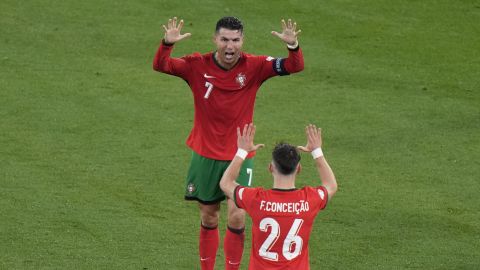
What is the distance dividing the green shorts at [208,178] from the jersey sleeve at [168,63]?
78 cm

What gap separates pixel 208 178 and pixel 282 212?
6.94ft

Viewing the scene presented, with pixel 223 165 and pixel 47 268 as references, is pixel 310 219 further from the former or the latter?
pixel 47 268

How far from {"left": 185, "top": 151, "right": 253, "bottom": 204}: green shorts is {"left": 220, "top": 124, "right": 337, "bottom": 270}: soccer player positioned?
1636 mm

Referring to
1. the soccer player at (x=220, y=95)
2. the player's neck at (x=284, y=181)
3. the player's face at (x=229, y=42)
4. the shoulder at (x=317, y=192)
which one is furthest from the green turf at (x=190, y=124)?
the player's neck at (x=284, y=181)

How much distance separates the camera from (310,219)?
820cm

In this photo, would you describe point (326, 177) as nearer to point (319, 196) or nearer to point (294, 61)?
point (319, 196)

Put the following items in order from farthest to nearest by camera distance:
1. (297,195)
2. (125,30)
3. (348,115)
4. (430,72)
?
(125,30) → (430,72) → (348,115) → (297,195)

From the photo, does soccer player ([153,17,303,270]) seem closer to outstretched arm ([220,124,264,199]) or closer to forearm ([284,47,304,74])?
forearm ([284,47,304,74])

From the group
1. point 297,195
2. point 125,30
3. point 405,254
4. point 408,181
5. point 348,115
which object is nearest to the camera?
point 297,195

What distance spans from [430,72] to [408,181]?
4.16 m

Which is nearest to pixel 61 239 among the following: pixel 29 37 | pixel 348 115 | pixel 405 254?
pixel 405 254

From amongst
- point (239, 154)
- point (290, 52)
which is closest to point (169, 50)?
point (290, 52)

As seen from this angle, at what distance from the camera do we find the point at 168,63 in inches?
386

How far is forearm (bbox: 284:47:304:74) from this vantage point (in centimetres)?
970
